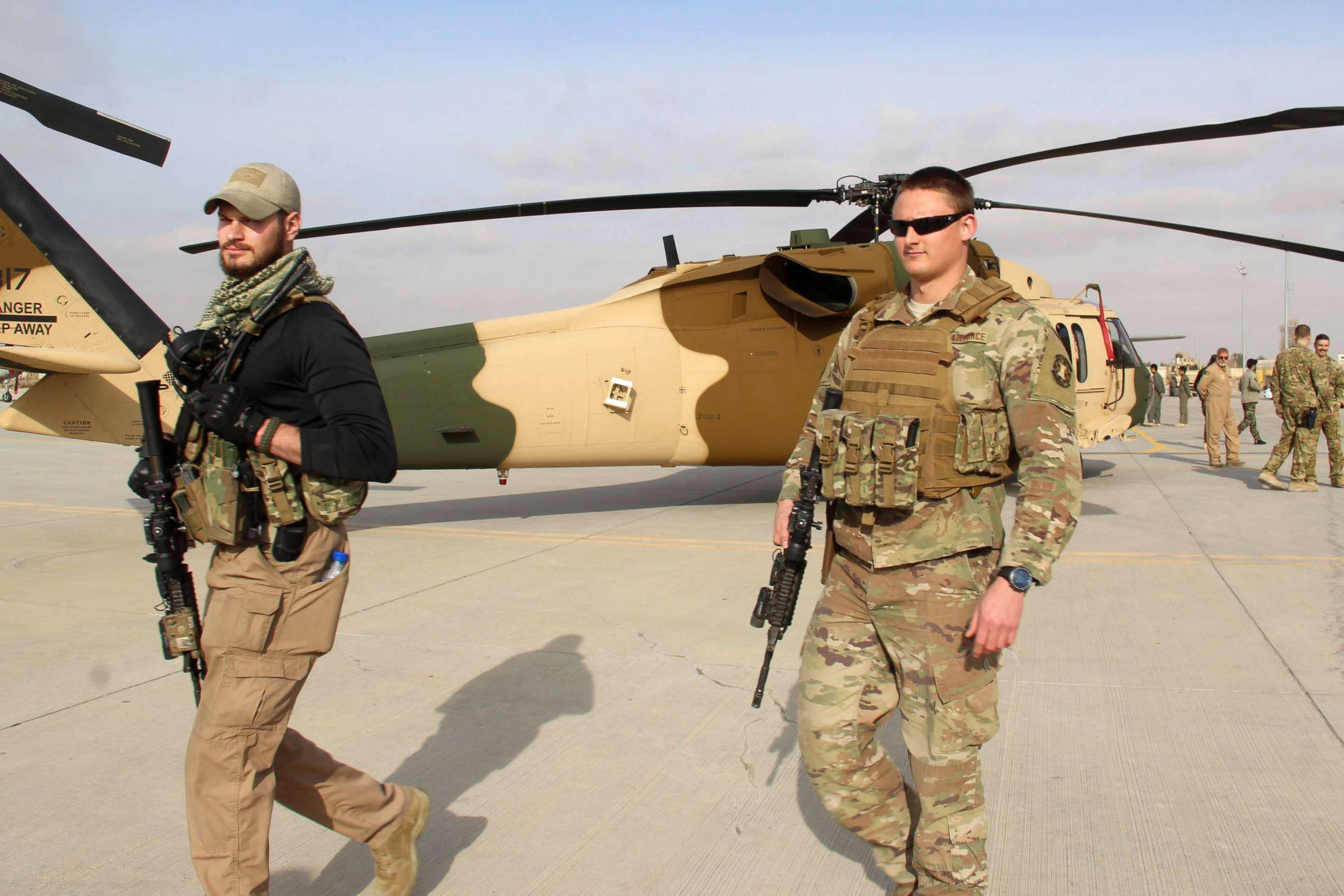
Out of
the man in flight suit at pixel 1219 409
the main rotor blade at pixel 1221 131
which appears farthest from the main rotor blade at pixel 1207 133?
the man in flight suit at pixel 1219 409

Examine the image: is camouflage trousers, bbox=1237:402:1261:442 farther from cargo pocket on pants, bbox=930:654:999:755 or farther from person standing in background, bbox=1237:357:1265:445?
cargo pocket on pants, bbox=930:654:999:755

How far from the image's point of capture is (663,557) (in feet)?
23.8

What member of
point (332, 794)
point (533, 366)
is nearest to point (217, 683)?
point (332, 794)

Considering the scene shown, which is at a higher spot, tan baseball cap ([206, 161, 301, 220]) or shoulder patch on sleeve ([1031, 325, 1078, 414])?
tan baseball cap ([206, 161, 301, 220])

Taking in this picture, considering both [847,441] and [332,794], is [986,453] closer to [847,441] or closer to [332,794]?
[847,441]

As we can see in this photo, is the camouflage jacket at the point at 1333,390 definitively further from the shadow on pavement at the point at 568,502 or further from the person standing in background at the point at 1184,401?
the person standing in background at the point at 1184,401

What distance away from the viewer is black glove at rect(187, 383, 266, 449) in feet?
7.18

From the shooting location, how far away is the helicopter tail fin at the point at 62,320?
747 centimetres

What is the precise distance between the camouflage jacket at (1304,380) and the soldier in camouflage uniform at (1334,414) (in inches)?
0.8

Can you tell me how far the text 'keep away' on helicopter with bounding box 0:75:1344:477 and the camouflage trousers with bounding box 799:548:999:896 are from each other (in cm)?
584

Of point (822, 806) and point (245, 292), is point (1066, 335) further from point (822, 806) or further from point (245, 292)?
point (245, 292)

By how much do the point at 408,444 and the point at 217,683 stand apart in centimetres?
618

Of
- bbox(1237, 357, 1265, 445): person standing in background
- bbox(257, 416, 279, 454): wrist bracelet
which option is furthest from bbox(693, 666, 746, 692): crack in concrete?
bbox(1237, 357, 1265, 445): person standing in background

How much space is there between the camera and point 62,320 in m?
7.62
